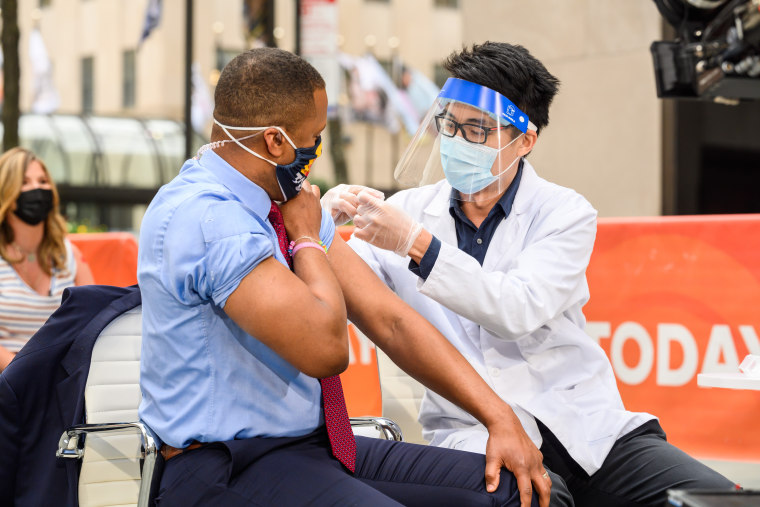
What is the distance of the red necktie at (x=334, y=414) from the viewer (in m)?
2.45

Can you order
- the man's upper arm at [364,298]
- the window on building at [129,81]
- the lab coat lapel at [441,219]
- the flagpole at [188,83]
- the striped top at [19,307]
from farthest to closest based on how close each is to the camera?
the window on building at [129,81] < the flagpole at [188,83] < the striped top at [19,307] < the lab coat lapel at [441,219] < the man's upper arm at [364,298]

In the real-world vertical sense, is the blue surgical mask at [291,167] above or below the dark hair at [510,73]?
below

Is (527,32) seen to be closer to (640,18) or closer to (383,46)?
Result: (640,18)

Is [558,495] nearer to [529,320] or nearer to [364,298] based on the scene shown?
[529,320]

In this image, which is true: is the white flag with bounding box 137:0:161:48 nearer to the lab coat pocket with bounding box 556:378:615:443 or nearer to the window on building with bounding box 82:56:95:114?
the window on building with bounding box 82:56:95:114

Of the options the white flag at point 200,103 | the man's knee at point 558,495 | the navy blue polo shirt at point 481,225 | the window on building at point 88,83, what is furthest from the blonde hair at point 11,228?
the window on building at point 88,83

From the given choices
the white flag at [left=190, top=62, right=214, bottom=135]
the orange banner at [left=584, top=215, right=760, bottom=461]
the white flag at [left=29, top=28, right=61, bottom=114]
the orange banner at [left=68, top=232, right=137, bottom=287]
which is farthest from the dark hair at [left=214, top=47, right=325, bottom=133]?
the white flag at [left=29, top=28, right=61, bottom=114]

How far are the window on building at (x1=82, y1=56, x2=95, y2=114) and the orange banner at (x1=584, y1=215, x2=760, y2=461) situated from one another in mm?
31152

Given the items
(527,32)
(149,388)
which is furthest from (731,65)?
(527,32)

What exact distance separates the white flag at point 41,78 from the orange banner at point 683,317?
28.7 metres

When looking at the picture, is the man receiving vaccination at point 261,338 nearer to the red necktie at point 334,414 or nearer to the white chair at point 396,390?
the red necktie at point 334,414

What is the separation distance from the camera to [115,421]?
3.11 meters

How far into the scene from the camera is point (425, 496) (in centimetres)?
250

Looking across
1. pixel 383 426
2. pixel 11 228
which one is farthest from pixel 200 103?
pixel 383 426
